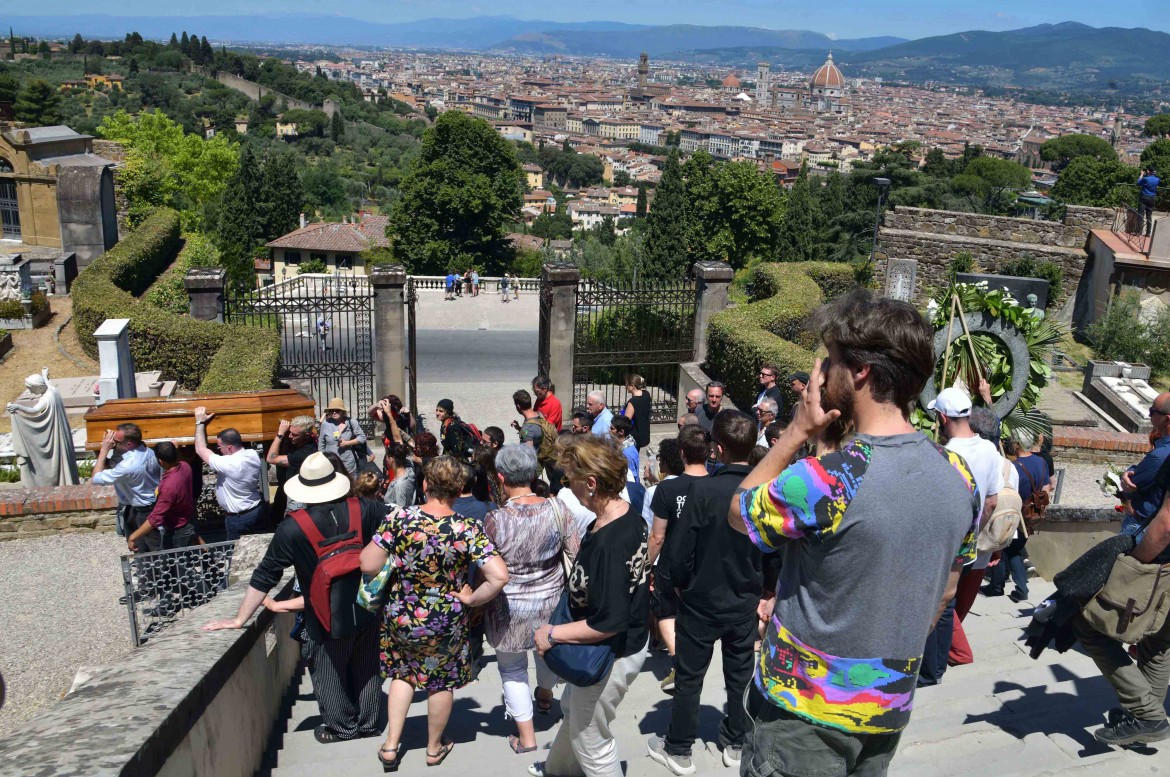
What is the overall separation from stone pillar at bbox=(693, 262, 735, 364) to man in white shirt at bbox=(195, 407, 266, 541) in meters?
8.07

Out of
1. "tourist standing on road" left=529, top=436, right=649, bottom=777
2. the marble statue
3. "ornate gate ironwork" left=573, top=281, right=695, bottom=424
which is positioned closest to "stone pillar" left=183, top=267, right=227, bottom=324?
the marble statue

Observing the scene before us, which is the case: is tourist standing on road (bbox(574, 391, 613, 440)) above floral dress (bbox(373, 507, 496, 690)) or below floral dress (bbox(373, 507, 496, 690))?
below

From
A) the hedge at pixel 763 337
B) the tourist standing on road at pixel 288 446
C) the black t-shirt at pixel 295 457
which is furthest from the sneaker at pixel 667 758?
the hedge at pixel 763 337

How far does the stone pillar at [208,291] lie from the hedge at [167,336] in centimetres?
16

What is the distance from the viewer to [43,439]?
29.9 ft

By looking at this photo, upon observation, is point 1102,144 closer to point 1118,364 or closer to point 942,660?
point 1118,364

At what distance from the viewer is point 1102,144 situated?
402 ft

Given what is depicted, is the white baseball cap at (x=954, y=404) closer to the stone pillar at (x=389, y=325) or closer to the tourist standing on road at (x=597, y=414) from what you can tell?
the tourist standing on road at (x=597, y=414)

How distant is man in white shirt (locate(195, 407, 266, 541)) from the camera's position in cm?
663

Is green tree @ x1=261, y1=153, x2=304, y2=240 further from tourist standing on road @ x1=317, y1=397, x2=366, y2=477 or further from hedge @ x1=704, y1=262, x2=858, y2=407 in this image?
tourist standing on road @ x1=317, y1=397, x2=366, y2=477

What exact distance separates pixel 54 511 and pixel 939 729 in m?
7.50

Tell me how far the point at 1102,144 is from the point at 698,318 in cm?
12899

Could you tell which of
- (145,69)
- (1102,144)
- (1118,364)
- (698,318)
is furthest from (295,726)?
(145,69)

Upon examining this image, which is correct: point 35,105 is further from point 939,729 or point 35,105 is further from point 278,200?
point 939,729
